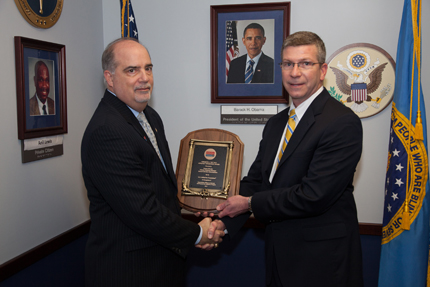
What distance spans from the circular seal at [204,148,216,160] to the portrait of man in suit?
3.81 ft

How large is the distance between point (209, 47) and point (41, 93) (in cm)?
143

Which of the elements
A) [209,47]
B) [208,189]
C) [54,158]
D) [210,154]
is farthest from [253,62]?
[54,158]

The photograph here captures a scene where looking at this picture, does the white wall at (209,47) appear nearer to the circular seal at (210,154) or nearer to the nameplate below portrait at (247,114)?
the nameplate below portrait at (247,114)

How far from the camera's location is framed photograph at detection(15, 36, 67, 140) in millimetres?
2197

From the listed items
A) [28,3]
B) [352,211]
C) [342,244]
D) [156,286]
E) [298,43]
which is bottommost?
[156,286]

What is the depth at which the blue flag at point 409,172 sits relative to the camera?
7.85 feet

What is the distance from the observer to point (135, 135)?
167cm

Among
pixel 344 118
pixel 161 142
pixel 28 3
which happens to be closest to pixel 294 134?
pixel 344 118

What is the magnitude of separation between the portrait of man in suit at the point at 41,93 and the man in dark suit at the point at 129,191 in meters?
0.82

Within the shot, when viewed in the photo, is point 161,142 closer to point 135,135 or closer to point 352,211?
point 135,135

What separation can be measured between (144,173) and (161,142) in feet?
1.15

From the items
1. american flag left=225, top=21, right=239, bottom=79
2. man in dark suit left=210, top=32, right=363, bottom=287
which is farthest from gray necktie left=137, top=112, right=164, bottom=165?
american flag left=225, top=21, right=239, bottom=79

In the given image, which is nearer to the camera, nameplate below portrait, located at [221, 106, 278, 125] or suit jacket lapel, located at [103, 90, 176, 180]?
suit jacket lapel, located at [103, 90, 176, 180]

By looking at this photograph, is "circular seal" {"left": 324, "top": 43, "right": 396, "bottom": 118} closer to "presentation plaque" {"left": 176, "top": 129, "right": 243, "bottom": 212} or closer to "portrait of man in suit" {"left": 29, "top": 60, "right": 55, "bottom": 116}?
"presentation plaque" {"left": 176, "top": 129, "right": 243, "bottom": 212}
